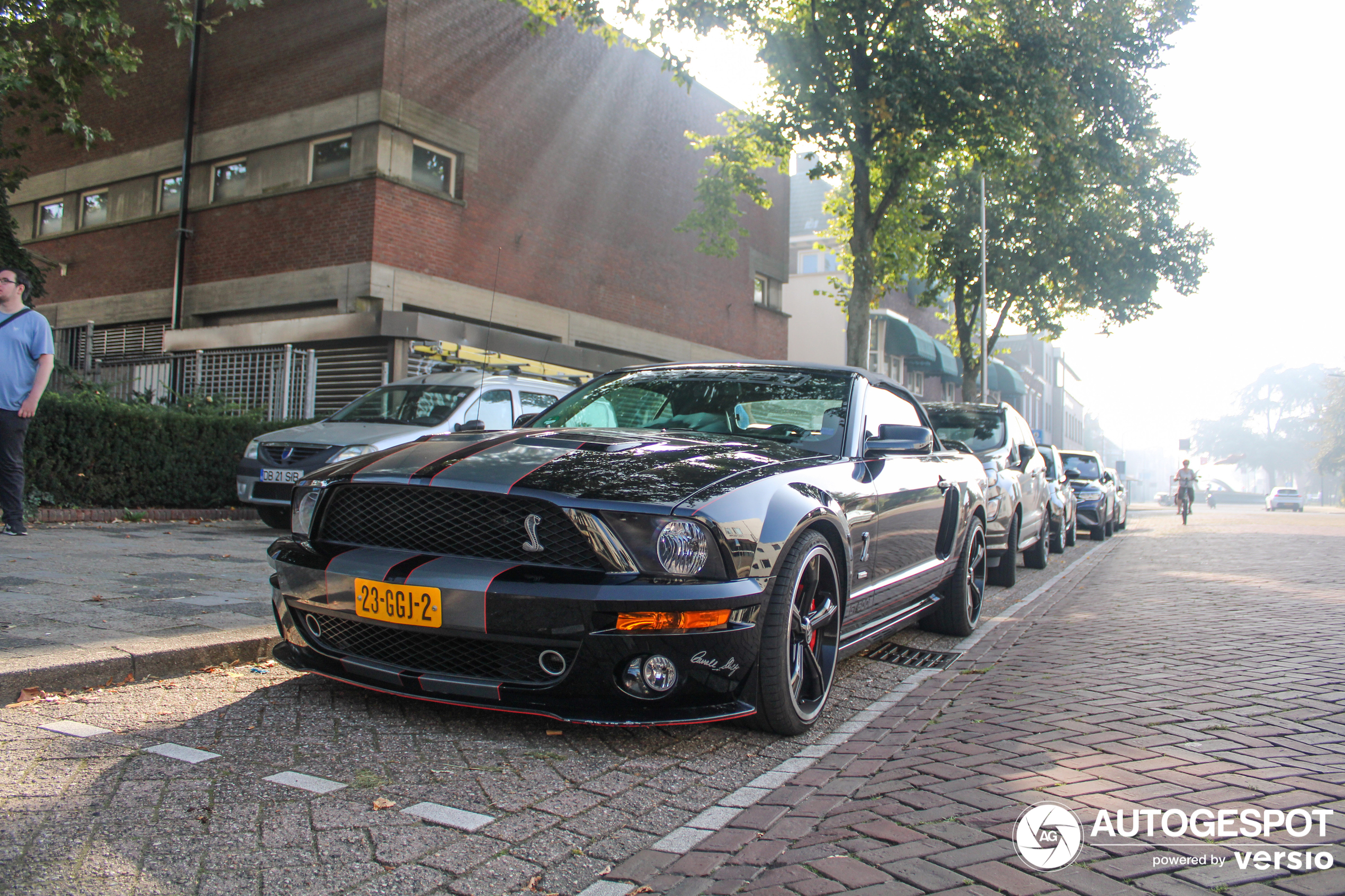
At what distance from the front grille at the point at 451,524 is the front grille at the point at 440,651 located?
28 cm

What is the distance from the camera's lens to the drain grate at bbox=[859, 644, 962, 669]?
5.26m

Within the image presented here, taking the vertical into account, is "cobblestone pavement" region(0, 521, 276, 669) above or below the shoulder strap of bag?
below

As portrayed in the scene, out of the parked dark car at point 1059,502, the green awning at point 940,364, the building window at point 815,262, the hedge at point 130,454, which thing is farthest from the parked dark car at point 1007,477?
the building window at point 815,262

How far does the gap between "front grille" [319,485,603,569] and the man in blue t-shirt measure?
5.04 meters

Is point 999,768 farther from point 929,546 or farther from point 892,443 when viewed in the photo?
point 929,546

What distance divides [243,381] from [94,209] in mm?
9601

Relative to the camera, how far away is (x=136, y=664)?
12.9 ft

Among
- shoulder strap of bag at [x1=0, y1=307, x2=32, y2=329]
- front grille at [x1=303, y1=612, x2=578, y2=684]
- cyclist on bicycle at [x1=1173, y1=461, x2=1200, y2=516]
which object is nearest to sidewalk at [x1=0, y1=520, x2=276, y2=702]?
front grille at [x1=303, y1=612, x2=578, y2=684]

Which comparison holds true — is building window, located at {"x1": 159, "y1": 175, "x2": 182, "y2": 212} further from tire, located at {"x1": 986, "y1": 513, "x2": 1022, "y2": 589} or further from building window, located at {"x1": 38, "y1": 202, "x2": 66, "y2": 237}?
tire, located at {"x1": 986, "y1": 513, "x2": 1022, "y2": 589}

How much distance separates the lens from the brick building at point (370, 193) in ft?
52.8

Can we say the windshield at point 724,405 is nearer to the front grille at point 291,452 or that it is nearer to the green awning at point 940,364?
the front grille at point 291,452

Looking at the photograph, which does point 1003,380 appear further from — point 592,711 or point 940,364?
point 592,711

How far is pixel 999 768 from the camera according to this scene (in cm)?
325

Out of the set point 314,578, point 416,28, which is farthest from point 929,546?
point 416,28
